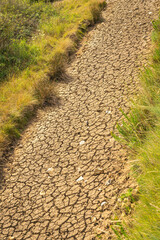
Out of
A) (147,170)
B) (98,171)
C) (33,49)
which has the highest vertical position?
(33,49)

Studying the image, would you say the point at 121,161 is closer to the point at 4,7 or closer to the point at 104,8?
the point at 104,8

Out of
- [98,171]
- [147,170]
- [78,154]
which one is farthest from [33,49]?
[147,170]

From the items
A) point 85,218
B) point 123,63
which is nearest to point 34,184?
point 85,218

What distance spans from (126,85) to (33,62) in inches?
85.2

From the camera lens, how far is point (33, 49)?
618cm

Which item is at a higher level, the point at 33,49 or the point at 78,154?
the point at 33,49

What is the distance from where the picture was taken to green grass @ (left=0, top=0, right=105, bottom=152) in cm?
473

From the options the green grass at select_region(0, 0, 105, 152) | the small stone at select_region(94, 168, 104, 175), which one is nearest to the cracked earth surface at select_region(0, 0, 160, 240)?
the small stone at select_region(94, 168, 104, 175)

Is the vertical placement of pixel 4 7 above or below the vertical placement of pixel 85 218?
above

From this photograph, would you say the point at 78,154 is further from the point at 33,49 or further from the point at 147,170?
the point at 33,49

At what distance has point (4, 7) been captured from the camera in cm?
749

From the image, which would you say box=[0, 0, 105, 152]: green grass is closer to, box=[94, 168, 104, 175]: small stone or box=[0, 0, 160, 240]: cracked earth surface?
box=[0, 0, 160, 240]: cracked earth surface

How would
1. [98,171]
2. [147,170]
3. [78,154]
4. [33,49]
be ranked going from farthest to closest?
[33,49], [78,154], [98,171], [147,170]

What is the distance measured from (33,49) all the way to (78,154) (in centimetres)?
324
